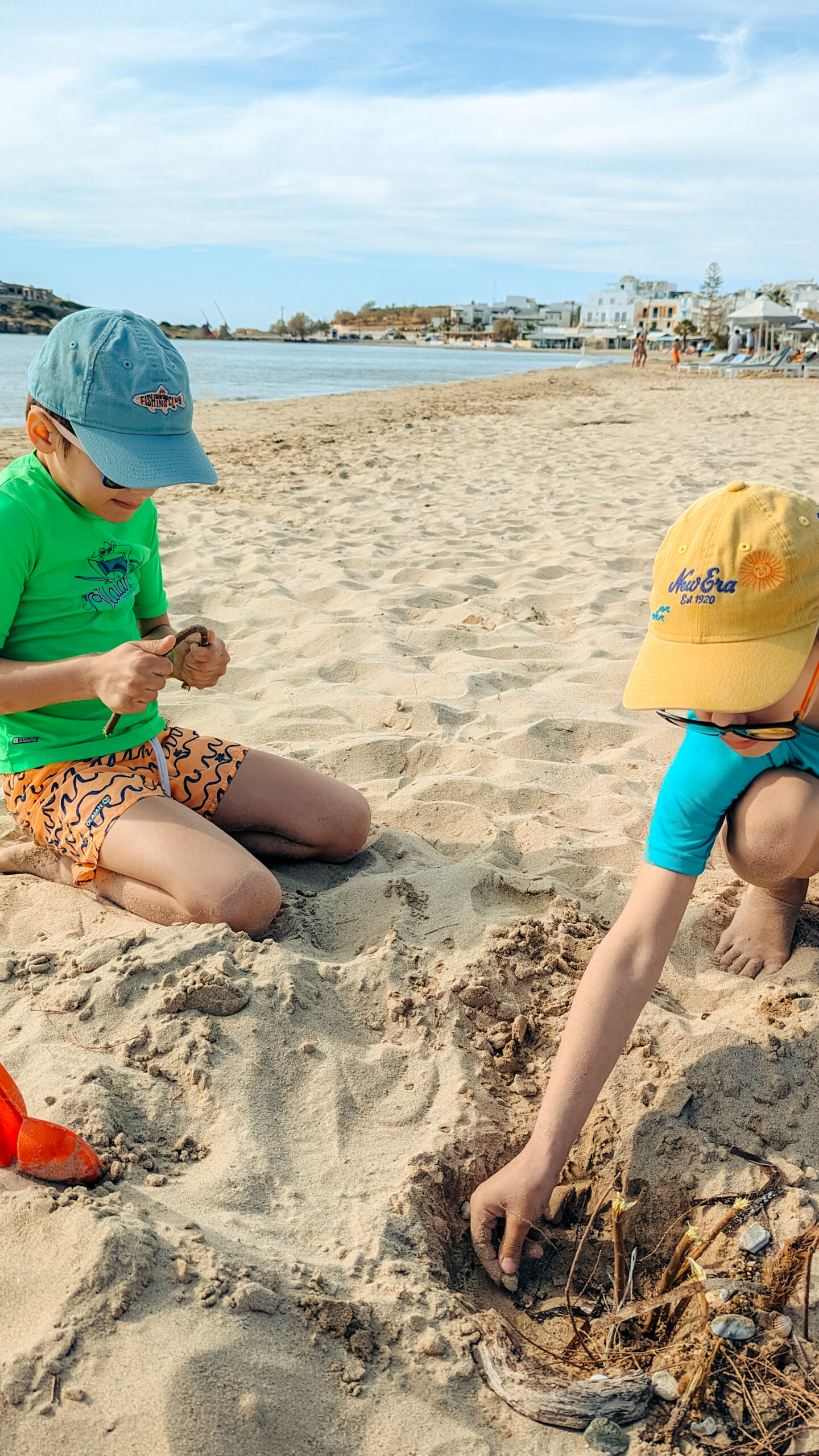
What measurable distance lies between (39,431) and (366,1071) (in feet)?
4.73

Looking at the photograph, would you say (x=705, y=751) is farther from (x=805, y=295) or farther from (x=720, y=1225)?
(x=805, y=295)

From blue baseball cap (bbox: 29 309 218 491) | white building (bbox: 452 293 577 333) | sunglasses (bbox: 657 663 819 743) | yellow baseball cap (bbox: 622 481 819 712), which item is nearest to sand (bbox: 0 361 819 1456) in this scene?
sunglasses (bbox: 657 663 819 743)

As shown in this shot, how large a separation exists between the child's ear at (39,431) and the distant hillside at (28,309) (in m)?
44.5

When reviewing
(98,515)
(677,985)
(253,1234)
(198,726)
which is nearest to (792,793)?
(677,985)

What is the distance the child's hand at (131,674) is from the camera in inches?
75.7

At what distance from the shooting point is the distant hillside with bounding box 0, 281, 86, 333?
154 feet

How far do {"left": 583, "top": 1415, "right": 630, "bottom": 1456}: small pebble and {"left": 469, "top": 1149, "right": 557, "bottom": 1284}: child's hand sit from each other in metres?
0.27

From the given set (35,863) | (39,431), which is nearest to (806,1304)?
(35,863)

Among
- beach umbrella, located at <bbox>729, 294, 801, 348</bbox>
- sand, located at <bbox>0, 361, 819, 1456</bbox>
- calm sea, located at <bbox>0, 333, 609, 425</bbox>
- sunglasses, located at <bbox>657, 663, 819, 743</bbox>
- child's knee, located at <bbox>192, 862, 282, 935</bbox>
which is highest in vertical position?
beach umbrella, located at <bbox>729, 294, 801, 348</bbox>

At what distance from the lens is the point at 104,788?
223cm

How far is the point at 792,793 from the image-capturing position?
5.68 ft

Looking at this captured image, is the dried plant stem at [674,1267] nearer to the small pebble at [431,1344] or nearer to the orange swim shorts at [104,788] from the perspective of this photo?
the small pebble at [431,1344]

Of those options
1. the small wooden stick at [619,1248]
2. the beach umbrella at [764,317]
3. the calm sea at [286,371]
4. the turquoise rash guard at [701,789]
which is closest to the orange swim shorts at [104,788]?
the turquoise rash guard at [701,789]

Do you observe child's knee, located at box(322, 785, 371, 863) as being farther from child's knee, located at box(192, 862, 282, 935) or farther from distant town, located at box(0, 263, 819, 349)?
distant town, located at box(0, 263, 819, 349)
